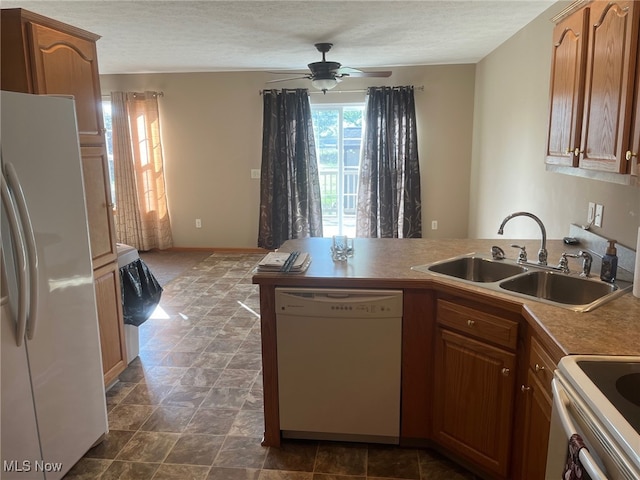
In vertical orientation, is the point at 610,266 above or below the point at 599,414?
above

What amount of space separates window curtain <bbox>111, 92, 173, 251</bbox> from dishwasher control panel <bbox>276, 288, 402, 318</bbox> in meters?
4.82

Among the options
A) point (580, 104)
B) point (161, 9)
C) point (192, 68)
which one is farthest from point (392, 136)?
point (580, 104)

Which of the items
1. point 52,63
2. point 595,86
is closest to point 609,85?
point 595,86

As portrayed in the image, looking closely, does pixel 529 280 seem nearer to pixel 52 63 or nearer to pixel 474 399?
pixel 474 399

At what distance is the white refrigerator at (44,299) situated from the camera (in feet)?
5.36

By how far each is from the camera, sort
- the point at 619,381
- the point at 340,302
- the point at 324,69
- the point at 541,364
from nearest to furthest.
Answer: the point at 619,381
the point at 541,364
the point at 340,302
the point at 324,69

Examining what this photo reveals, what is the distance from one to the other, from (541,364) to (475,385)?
451 mm

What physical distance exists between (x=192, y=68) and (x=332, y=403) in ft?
16.3

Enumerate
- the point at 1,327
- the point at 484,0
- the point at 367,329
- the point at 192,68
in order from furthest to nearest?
the point at 192,68
the point at 484,0
the point at 367,329
the point at 1,327

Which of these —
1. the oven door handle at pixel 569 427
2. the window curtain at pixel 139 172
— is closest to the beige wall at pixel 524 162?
the oven door handle at pixel 569 427

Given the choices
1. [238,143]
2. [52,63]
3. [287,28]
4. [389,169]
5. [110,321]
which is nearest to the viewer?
[52,63]

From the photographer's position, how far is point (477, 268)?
2406 mm

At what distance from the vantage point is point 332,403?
220 cm

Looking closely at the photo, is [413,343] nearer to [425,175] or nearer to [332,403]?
[332,403]
